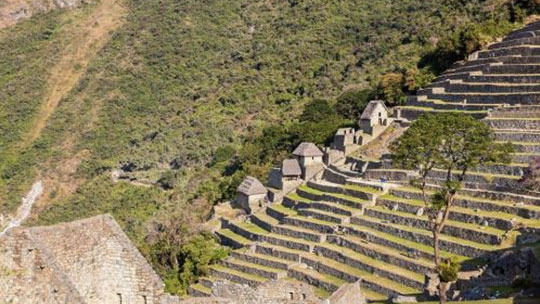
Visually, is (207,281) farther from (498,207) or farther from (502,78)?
(502,78)

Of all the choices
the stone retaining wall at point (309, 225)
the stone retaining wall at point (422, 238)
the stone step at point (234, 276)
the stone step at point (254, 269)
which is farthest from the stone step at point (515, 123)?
the stone step at point (234, 276)

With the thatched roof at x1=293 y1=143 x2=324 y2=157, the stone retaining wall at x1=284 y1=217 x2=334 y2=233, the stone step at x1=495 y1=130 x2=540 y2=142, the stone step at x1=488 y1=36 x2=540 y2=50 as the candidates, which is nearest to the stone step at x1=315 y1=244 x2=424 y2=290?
the stone retaining wall at x1=284 y1=217 x2=334 y2=233

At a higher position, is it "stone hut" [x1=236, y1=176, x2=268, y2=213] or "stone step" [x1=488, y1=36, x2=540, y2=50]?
"stone step" [x1=488, y1=36, x2=540, y2=50]

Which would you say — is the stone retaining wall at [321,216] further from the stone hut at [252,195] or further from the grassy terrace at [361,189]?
the stone hut at [252,195]

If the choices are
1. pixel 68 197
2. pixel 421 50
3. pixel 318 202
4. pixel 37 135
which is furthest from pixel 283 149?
pixel 37 135

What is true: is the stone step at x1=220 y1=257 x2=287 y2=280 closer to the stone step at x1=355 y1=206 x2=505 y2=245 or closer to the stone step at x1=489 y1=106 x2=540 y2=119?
the stone step at x1=355 y1=206 x2=505 y2=245

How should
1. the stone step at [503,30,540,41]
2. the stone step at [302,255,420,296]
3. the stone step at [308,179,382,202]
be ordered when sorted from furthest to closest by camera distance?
the stone step at [503,30,540,41]
the stone step at [308,179,382,202]
the stone step at [302,255,420,296]
